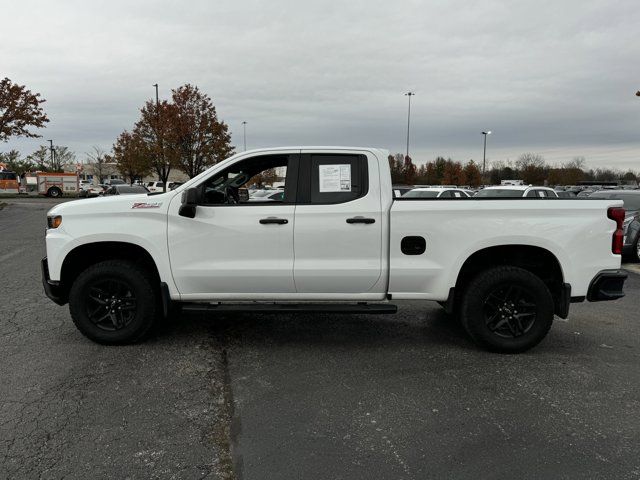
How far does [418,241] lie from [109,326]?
3.15m

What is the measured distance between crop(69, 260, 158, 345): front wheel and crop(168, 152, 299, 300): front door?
39cm

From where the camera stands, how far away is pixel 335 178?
15.7 ft

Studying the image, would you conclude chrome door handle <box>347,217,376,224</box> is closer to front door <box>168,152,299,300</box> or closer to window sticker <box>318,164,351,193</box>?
window sticker <box>318,164,351,193</box>

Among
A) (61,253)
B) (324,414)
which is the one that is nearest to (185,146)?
(61,253)

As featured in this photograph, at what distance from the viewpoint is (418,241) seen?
4.66 meters

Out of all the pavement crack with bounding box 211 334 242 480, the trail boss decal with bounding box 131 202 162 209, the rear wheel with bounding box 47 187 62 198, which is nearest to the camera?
the pavement crack with bounding box 211 334 242 480

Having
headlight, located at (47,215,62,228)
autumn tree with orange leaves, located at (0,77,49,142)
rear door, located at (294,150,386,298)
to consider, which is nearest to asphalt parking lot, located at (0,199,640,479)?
rear door, located at (294,150,386,298)

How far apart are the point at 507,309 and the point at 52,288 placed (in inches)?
175

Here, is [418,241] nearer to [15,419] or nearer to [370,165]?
[370,165]

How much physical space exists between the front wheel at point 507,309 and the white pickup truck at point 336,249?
0.01 m

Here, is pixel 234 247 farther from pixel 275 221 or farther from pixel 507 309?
pixel 507 309

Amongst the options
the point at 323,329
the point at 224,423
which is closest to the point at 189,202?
the point at 224,423

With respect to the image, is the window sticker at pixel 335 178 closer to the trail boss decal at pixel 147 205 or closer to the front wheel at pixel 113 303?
the trail boss decal at pixel 147 205

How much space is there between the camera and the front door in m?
4.66
